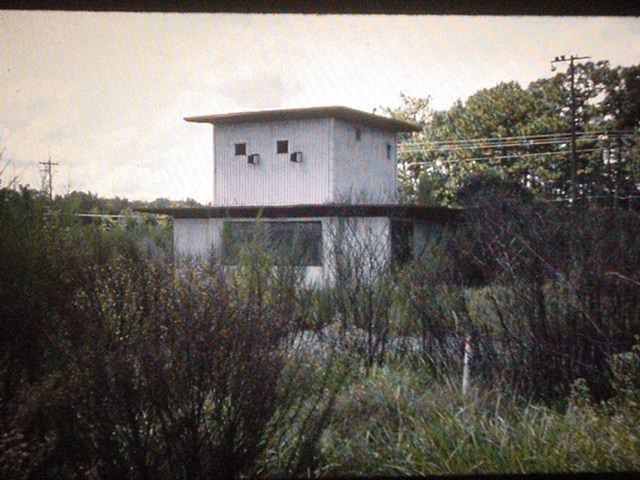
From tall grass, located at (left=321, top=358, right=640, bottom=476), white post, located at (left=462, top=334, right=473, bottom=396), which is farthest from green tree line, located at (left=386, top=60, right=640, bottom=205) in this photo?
tall grass, located at (left=321, top=358, right=640, bottom=476)

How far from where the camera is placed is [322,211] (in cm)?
659

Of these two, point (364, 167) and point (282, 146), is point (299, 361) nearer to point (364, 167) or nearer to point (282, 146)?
point (282, 146)

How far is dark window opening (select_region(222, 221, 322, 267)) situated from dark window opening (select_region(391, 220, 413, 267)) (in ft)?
2.42

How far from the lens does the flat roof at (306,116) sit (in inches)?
187

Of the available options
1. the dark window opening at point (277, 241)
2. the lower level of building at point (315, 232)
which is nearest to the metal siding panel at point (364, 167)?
the lower level of building at point (315, 232)

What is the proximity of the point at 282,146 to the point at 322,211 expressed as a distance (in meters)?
0.87

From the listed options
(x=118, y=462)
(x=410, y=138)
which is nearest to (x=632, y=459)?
(x=118, y=462)

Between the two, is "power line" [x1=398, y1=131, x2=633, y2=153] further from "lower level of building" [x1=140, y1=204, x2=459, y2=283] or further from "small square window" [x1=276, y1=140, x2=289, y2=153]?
"small square window" [x1=276, y1=140, x2=289, y2=153]

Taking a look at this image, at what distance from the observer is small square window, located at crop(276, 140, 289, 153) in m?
6.00

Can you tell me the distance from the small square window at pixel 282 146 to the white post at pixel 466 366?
8.82 feet

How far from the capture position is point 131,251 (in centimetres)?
391

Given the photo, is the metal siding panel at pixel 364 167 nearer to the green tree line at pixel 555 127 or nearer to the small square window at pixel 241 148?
the green tree line at pixel 555 127

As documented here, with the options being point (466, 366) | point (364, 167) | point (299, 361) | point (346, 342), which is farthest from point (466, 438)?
point (364, 167)

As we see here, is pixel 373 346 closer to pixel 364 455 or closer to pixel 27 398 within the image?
pixel 364 455
